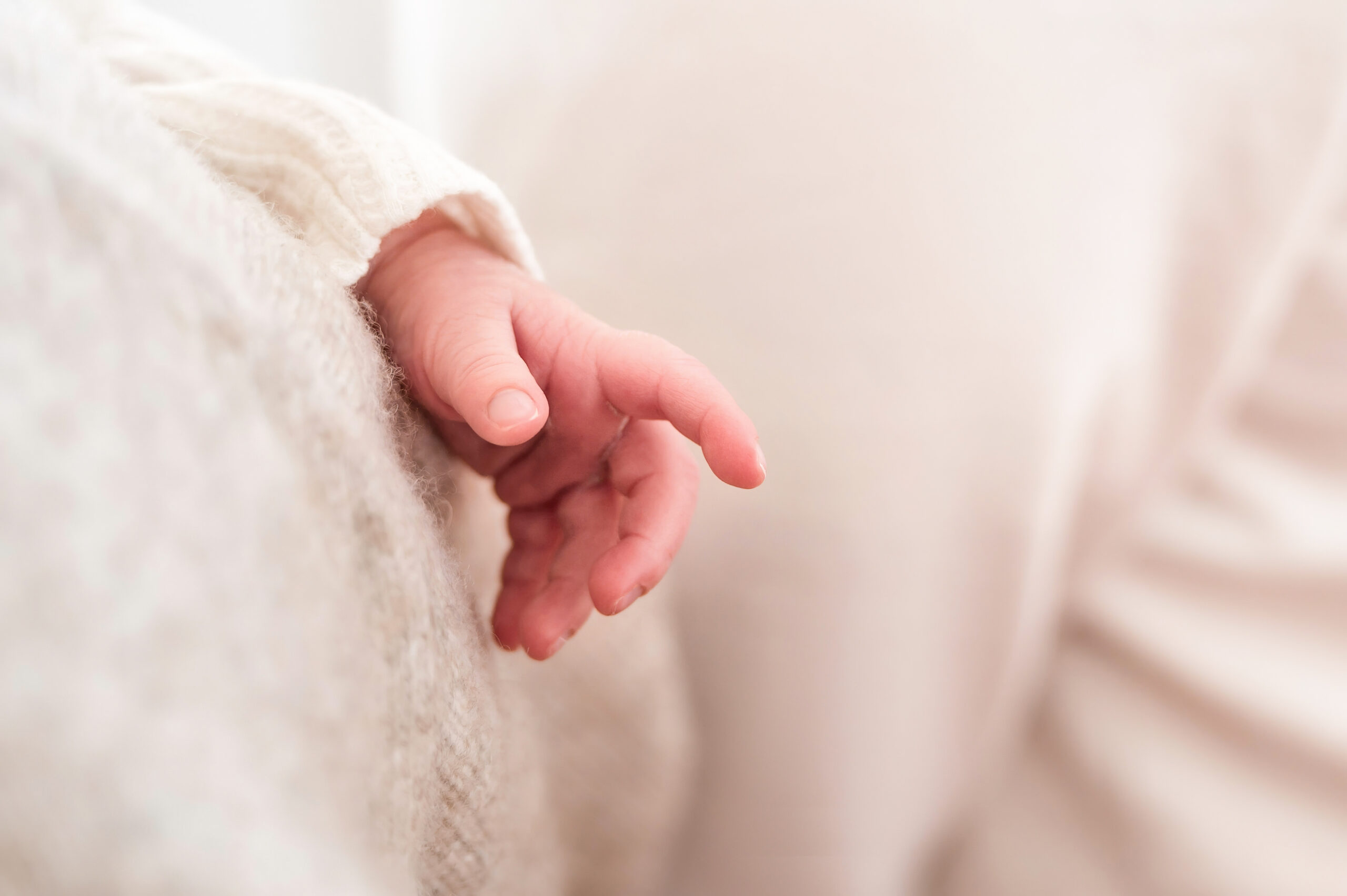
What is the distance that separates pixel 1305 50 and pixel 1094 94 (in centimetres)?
12

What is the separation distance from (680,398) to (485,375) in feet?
0.22

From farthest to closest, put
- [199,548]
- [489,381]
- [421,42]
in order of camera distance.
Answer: [421,42]
[489,381]
[199,548]

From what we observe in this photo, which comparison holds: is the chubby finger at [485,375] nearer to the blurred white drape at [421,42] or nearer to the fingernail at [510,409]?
the fingernail at [510,409]

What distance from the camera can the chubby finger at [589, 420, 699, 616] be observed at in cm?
29

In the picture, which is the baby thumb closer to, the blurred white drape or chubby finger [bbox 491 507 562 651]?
chubby finger [bbox 491 507 562 651]

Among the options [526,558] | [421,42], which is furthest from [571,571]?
[421,42]

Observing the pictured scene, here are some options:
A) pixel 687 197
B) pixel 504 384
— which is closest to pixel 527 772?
pixel 504 384

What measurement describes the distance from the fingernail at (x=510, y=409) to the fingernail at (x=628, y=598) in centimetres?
7

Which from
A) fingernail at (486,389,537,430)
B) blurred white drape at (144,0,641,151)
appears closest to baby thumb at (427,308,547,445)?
fingernail at (486,389,537,430)

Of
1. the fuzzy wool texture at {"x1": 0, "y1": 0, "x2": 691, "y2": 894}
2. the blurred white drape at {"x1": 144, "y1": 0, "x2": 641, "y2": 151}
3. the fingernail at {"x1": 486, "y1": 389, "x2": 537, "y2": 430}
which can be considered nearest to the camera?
the fuzzy wool texture at {"x1": 0, "y1": 0, "x2": 691, "y2": 894}

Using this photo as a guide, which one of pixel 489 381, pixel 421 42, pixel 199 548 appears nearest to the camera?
pixel 199 548

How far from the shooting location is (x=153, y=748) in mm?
146

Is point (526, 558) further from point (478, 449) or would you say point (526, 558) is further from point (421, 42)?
point (421, 42)

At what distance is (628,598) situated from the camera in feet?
Answer: 0.97
